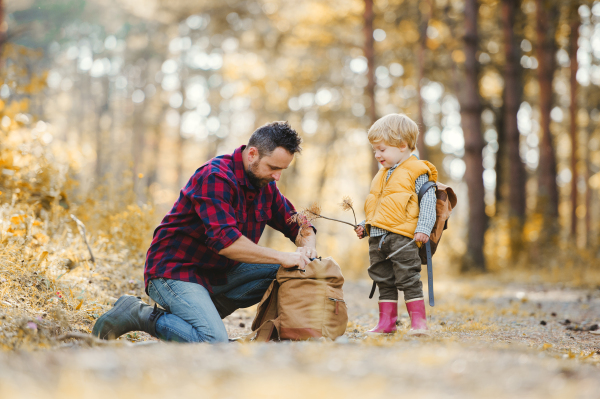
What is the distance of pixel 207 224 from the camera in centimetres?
362

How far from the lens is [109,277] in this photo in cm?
540

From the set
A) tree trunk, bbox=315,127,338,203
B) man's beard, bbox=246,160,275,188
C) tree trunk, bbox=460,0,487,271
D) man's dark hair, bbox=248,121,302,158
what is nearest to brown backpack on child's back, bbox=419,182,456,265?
man's dark hair, bbox=248,121,302,158

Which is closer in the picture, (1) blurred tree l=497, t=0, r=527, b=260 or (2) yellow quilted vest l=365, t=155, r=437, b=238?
(2) yellow quilted vest l=365, t=155, r=437, b=238

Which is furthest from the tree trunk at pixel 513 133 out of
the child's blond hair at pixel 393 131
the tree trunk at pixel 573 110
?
the child's blond hair at pixel 393 131

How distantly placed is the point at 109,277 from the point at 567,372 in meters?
4.46

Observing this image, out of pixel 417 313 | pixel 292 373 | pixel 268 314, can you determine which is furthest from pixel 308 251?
pixel 292 373

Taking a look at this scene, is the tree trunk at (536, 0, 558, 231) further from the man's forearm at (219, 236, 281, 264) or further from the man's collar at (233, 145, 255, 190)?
the man's forearm at (219, 236, 281, 264)

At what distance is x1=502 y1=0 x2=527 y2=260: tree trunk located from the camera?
45.0ft

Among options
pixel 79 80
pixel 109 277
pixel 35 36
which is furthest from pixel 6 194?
pixel 79 80

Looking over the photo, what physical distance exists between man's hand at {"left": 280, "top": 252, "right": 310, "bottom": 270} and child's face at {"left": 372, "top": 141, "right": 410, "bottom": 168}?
1053mm

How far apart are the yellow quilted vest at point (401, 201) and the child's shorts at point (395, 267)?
0.33 ft

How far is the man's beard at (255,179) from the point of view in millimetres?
3998

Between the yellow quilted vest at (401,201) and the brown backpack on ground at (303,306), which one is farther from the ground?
the yellow quilted vest at (401,201)

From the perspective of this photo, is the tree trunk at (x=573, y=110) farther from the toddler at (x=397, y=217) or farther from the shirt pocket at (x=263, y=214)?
the shirt pocket at (x=263, y=214)
